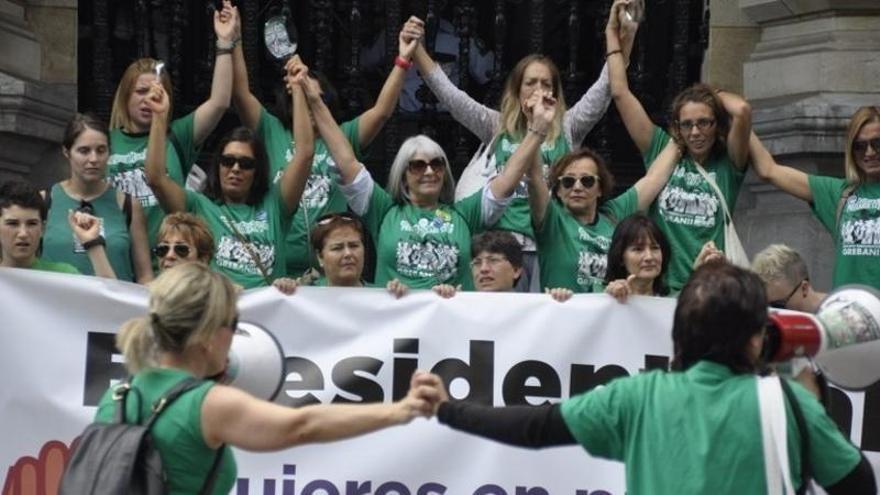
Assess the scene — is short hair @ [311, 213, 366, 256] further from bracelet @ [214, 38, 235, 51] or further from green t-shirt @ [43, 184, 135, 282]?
bracelet @ [214, 38, 235, 51]

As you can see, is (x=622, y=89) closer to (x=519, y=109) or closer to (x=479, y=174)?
(x=519, y=109)

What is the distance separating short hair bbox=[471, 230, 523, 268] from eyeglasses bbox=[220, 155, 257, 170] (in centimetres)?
95

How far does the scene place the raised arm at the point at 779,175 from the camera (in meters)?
8.55

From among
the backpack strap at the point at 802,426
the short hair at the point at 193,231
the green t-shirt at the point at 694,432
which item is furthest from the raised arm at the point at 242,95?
the backpack strap at the point at 802,426

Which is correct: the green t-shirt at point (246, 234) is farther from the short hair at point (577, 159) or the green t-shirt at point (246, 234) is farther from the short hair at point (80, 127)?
the short hair at point (577, 159)

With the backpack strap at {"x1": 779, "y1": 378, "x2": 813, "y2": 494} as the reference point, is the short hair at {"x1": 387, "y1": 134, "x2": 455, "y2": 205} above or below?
above

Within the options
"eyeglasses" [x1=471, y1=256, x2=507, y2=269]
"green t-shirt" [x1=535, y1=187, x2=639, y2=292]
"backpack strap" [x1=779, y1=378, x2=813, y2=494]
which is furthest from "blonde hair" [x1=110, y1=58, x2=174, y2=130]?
"backpack strap" [x1=779, y1=378, x2=813, y2=494]

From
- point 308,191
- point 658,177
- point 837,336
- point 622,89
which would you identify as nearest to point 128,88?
point 308,191

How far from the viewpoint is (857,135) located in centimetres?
828

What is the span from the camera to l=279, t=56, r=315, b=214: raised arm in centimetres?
830

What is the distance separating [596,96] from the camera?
8945 mm

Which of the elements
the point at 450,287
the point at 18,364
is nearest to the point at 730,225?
the point at 450,287

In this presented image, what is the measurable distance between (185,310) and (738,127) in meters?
3.74

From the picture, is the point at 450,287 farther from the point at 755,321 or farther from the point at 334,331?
the point at 755,321
